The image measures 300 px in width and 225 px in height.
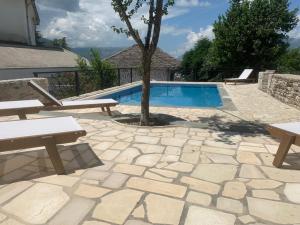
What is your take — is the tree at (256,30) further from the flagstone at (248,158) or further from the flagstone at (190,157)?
the flagstone at (190,157)

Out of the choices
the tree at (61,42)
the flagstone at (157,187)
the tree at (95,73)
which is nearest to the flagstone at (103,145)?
the flagstone at (157,187)

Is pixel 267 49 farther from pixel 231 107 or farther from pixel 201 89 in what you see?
pixel 231 107

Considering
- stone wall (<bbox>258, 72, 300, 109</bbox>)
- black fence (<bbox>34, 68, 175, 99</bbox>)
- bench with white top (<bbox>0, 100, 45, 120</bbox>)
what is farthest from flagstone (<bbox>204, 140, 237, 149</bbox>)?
stone wall (<bbox>258, 72, 300, 109</bbox>)

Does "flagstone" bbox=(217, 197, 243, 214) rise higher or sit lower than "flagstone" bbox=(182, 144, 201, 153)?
higher

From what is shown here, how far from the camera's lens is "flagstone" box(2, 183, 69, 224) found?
2.86 metres

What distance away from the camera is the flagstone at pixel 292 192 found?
10.6ft

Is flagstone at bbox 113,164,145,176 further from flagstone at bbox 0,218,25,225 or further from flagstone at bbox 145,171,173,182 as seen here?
flagstone at bbox 0,218,25,225

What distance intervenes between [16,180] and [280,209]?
3.42m

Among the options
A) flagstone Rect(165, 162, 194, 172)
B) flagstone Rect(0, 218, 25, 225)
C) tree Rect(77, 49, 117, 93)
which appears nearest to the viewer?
flagstone Rect(0, 218, 25, 225)

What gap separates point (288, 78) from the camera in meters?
10.3

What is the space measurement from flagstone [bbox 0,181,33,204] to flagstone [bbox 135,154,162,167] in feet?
5.39

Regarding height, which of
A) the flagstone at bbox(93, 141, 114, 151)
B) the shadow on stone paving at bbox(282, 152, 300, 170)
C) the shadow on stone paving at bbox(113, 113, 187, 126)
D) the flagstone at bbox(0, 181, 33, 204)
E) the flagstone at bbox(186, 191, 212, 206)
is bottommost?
the shadow on stone paving at bbox(113, 113, 187, 126)

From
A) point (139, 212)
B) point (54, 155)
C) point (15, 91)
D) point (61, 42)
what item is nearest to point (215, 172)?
point (139, 212)

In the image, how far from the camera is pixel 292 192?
11.1ft
